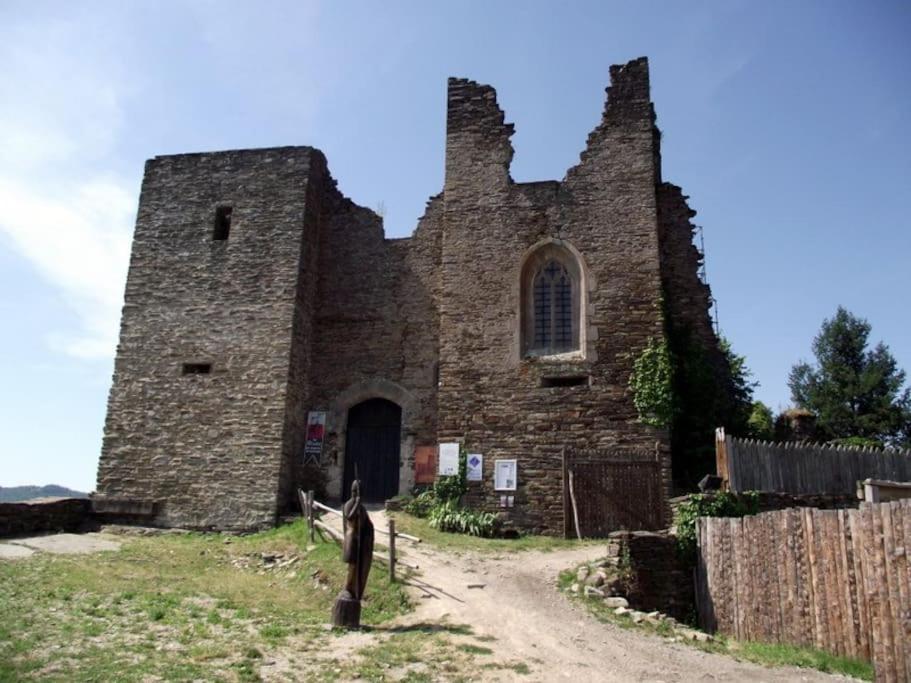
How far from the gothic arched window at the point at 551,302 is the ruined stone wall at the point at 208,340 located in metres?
5.82

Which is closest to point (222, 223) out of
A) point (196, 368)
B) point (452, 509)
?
point (196, 368)

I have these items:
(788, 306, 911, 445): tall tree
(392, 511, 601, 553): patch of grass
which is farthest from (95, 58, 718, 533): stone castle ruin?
(788, 306, 911, 445): tall tree

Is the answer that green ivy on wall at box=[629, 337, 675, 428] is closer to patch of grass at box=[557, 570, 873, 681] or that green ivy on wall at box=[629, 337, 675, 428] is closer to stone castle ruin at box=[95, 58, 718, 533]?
stone castle ruin at box=[95, 58, 718, 533]

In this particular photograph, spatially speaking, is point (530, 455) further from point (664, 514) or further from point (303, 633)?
point (303, 633)

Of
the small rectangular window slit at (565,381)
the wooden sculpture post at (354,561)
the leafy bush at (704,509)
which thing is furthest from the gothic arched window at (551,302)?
the wooden sculpture post at (354,561)

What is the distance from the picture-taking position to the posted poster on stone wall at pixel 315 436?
59.5ft

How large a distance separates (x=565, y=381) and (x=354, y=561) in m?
8.55

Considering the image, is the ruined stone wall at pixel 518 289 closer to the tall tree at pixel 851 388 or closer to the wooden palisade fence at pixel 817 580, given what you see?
the wooden palisade fence at pixel 817 580

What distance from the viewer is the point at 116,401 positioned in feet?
59.1

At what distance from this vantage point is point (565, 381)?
1667 centimetres

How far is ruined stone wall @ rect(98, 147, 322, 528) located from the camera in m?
17.0

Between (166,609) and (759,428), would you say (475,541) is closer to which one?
(166,609)

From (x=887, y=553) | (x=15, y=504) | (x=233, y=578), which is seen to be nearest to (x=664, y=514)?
(x=887, y=553)

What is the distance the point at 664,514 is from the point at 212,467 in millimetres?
10375
